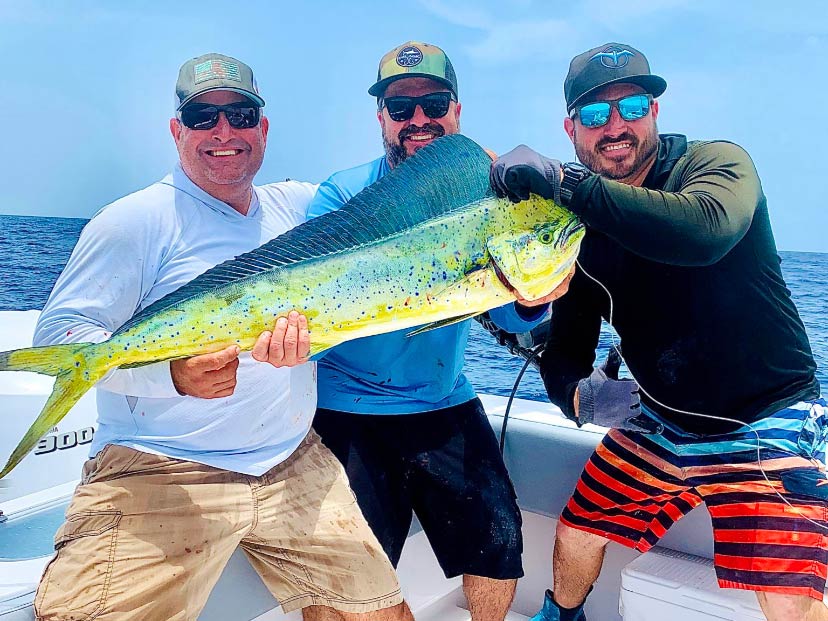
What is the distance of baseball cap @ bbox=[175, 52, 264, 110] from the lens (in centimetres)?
234

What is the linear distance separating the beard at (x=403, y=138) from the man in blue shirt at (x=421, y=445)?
0.5 inches

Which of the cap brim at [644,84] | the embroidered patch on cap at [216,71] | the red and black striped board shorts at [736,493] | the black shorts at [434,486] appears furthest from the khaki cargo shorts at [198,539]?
the cap brim at [644,84]

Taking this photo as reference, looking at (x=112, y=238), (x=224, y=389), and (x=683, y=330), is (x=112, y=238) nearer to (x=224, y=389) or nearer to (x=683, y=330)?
(x=224, y=389)

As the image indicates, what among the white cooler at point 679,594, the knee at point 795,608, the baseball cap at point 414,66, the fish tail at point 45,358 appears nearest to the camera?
the fish tail at point 45,358

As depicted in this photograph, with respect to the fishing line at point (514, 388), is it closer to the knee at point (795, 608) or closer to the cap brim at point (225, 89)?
the knee at point (795, 608)

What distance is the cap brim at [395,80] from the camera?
8.56ft

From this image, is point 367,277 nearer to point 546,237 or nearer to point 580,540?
point 546,237

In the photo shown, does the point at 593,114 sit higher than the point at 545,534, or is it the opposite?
the point at 593,114

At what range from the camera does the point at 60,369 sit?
1.57 meters

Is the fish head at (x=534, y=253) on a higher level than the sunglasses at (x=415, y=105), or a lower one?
lower

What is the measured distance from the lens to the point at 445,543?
2.50 m

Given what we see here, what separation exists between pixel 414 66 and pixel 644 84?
817mm

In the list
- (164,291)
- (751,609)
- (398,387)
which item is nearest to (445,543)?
(398,387)

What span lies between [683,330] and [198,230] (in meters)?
1.58
